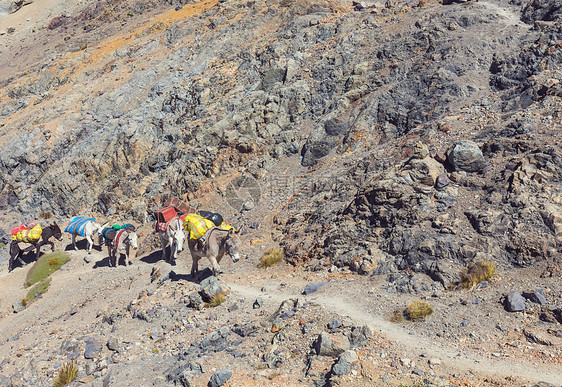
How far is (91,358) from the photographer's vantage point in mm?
9766

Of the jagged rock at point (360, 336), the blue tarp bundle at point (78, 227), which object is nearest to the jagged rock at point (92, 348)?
the jagged rock at point (360, 336)

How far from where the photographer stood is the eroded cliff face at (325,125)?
492 inches

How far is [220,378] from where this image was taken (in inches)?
302

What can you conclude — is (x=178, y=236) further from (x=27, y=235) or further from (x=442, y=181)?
(x=442, y=181)

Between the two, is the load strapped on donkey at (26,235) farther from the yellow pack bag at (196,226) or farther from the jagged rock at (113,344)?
the jagged rock at (113,344)

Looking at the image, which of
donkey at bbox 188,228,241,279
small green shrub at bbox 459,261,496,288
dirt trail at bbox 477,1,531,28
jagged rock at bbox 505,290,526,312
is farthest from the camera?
dirt trail at bbox 477,1,531,28

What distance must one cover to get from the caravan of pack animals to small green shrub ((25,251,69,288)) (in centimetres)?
145

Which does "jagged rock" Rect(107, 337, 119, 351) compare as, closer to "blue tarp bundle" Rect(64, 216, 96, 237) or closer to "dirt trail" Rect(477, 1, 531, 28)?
"blue tarp bundle" Rect(64, 216, 96, 237)

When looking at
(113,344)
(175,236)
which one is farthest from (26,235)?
(113,344)

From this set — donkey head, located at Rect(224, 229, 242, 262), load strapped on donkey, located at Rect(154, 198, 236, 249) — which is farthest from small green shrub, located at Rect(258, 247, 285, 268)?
donkey head, located at Rect(224, 229, 242, 262)

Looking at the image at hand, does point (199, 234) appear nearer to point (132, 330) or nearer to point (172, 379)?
point (132, 330)

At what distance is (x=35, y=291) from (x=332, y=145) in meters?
16.6

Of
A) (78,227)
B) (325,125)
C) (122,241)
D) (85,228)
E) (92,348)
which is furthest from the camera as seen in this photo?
(325,125)

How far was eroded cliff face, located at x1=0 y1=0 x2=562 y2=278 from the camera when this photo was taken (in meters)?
12.5
